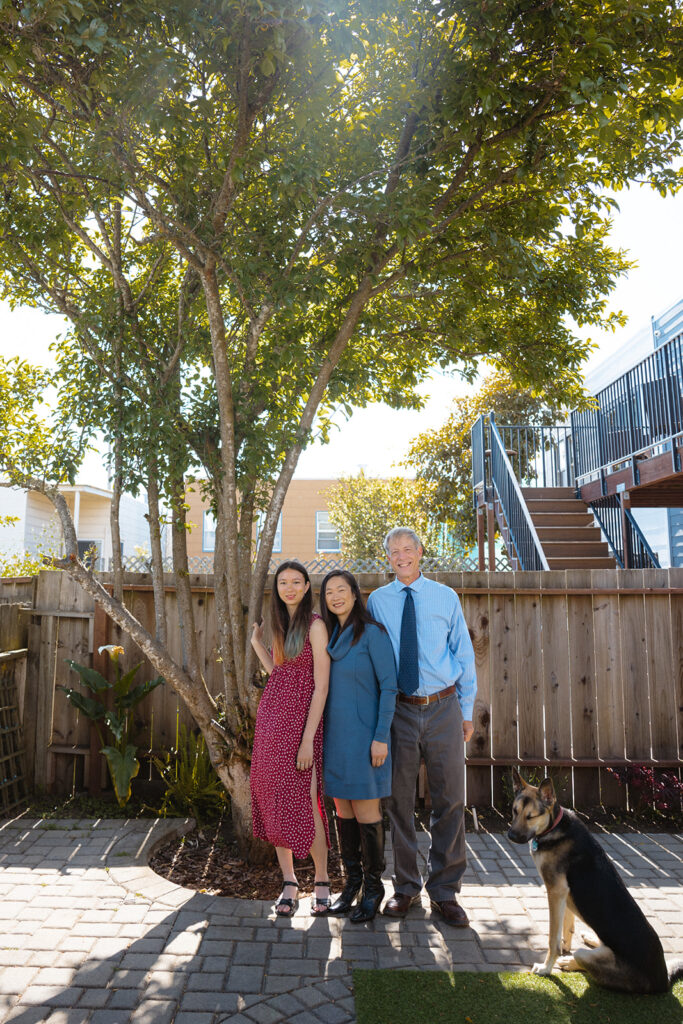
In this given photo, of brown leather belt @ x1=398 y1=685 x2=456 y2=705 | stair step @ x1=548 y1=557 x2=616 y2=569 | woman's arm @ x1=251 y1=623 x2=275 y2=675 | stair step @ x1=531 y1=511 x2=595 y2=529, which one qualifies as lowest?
brown leather belt @ x1=398 y1=685 x2=456 y2=705

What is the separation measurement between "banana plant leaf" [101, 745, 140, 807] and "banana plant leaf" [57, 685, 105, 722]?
0.31m

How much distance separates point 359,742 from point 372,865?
0.67 m

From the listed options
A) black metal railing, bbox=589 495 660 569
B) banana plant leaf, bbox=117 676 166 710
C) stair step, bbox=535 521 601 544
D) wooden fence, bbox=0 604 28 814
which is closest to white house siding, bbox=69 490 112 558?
stair step, bbox=535 521 601 544

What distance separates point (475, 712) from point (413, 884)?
208cm

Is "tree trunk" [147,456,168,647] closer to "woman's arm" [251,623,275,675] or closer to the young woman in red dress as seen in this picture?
"woman's arm" [251,623,275,675]

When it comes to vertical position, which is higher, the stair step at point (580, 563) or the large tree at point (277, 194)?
the large tree at point (277, 194)

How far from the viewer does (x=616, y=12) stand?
3982 millimetres

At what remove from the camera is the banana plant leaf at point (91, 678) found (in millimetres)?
5664

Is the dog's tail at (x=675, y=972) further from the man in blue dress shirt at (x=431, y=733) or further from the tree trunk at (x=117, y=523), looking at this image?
the tree trunk at (x=117, y=523)

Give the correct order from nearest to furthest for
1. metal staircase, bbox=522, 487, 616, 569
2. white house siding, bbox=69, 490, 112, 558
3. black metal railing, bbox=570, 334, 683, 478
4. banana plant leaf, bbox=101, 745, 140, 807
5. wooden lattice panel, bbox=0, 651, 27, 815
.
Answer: banana plant leaf, bbox=101, 745, 140, 807 < wooden lattice panel, bbox=0, 651, 27, 815 < black metal railing, bbox=570, 334, 683, 478 < metal staircase, bbox=522, 487, 616, 569 < white house siding, bbox=69, 490, 112, 558

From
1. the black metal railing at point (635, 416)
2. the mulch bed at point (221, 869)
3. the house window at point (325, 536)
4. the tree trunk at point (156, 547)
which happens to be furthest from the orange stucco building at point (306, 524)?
the mulch bed at point (221, 869)

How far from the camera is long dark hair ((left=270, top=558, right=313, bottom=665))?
4035mm

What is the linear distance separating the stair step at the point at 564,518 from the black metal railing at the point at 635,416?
0.75 metres

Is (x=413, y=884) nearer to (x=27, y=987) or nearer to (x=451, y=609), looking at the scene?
(x=451, y=609)
